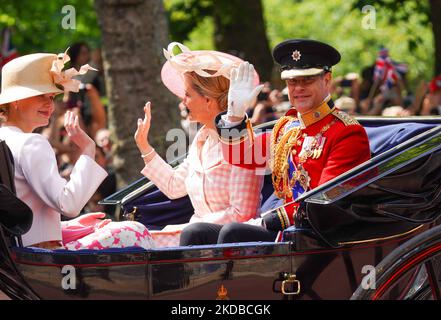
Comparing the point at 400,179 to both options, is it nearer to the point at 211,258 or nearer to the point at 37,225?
the point at 211,258

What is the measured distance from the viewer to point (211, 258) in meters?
4.30

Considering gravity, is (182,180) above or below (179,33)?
below

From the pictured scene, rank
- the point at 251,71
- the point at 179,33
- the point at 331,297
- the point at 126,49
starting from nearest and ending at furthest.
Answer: the point at 331,297 < the point at 251,71 < the point at 126,49 < the point at 179,33

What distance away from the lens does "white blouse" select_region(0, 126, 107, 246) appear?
4.42 metres

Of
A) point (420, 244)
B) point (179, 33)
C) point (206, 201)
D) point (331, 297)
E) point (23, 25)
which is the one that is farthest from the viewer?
point (23, 25)

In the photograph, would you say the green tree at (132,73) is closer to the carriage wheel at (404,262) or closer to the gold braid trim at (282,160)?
the gold braid trim at (282,160)

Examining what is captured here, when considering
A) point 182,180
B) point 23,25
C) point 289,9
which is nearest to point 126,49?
point 182,180

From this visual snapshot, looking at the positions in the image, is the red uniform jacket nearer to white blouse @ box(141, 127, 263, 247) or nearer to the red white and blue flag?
white blouse @ box(141, 127, 263, 247)

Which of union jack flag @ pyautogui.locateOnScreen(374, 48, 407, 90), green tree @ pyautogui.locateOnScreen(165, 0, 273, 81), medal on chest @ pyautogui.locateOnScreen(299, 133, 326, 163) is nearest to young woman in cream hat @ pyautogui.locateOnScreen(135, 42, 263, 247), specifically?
medal on chest @ pyautogui.locateOnScreen(299, 133, 326, 163)

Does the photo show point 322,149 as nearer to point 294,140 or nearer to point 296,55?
point 294,140

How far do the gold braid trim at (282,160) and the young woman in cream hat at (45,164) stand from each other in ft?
2.40

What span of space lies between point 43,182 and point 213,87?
1034mm

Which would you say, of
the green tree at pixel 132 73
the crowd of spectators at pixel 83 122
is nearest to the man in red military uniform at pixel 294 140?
the green tree at pixel 132 73

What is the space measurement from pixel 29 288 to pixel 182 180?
1.40m
